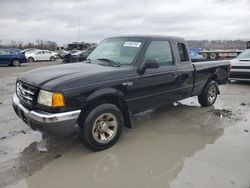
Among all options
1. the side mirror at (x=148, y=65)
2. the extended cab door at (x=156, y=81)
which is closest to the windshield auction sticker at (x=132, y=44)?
the extended cab door at (x=156, y=81)

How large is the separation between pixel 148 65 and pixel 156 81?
0.53m

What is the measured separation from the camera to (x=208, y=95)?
7.02 m

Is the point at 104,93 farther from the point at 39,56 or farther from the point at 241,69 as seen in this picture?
the point at 39,56

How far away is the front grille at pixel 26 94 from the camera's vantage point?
3932 mm

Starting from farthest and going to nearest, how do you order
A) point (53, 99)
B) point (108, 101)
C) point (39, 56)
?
point (39, 56), point (108, 101), point (53, 99)

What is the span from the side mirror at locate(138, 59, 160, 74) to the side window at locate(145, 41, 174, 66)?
0.25 metres

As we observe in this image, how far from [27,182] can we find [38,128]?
800 mm

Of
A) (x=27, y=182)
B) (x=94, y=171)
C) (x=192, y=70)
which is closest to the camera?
(x=27, y=182)

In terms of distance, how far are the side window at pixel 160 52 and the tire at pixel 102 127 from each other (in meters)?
1.35

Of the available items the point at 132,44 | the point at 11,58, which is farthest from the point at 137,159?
the point at 11,58

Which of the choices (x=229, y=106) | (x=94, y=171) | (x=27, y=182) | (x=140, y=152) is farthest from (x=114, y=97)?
(x=229, y=106)

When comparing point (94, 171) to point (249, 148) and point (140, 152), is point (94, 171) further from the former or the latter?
point (249, 148)

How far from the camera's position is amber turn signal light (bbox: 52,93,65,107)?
3.66 metres

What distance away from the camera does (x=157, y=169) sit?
3.73 m
